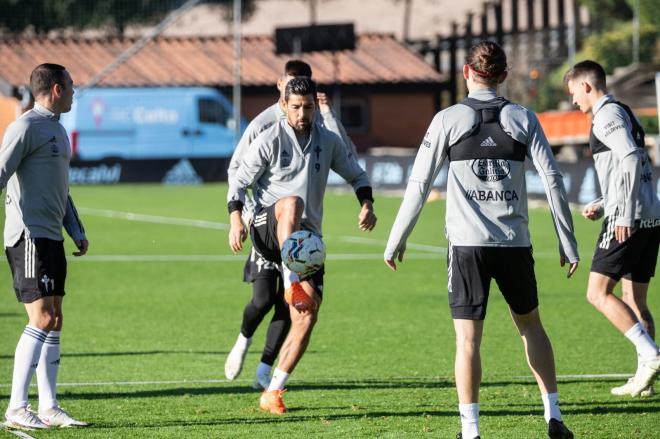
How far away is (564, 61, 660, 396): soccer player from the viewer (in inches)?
340

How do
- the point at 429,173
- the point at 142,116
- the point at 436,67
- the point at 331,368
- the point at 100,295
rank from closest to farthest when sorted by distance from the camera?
the point at 429,173 → the point at 331,368 → the point at 100,295 → the point at 142,116 → the point at 436,67

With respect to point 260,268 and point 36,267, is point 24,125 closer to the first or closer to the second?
point 36,267

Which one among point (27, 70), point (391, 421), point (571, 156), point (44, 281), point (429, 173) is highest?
point (27, 70)

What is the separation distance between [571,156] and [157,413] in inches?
1090

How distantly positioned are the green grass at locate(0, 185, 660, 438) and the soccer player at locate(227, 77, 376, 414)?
0.47 meters

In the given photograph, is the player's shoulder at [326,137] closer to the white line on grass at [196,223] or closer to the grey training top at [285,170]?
the grey training top at [285,170]

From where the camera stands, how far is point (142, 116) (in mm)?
43875

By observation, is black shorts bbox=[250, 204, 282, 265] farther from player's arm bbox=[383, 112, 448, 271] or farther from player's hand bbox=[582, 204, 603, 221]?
player's hand bbox=[582, 204, 603, 221]

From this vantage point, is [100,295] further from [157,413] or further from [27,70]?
[27,70]

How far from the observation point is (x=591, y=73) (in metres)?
8.78

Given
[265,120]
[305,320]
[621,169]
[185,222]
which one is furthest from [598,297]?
[185,222]

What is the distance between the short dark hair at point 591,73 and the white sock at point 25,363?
4.02 m

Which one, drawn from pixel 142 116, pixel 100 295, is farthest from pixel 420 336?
pixel 142 116

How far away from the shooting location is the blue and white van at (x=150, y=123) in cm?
4275
